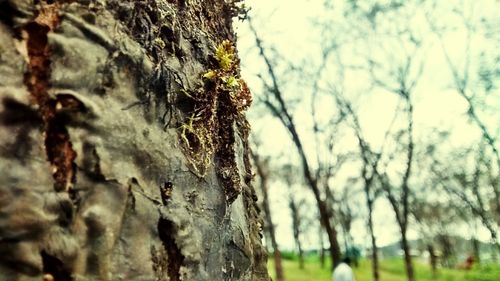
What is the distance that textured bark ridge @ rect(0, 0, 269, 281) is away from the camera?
3.76 feet

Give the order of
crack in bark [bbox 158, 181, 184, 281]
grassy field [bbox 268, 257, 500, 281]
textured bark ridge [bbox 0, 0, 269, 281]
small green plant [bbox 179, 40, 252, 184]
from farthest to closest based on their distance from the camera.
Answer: grassy field [bbox 268, 257, 500, 281], small green plant [bbox 179, 40, 252, 184], crack in bark [bbox 158, 181, 184, 281], textured bark ridge [bbox 0, 0, 269, 281]

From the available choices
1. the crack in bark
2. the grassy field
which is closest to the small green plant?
the crack in bark

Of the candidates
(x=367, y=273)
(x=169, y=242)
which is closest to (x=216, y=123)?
(x=169, y=242)

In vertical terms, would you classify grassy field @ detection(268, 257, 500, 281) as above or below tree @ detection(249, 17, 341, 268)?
below

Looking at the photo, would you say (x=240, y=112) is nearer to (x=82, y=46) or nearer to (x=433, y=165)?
(x=82, y=46)

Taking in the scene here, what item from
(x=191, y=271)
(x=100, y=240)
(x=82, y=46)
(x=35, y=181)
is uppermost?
(x=82, y=46)

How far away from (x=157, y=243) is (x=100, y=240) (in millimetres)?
189

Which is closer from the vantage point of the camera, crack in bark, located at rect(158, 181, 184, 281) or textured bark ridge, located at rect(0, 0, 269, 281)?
textured bark ridge, located at rect(0, 0, 269, 281)

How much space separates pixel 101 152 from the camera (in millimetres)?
1277

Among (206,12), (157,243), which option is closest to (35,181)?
(157,243)

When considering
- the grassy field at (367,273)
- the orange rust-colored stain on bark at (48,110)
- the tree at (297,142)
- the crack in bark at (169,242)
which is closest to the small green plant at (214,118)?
the crack in bark at (169,242)

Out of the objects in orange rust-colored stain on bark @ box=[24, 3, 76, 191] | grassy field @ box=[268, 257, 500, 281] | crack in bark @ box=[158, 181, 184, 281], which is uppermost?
orange rust-colored stain on bark @ box=[24, 3, 76, 191]

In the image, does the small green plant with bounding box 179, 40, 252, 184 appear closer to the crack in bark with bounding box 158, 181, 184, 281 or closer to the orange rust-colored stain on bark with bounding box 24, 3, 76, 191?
the crack in bark with bounding box 158, 181, 184, 281

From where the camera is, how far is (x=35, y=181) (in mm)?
1154
